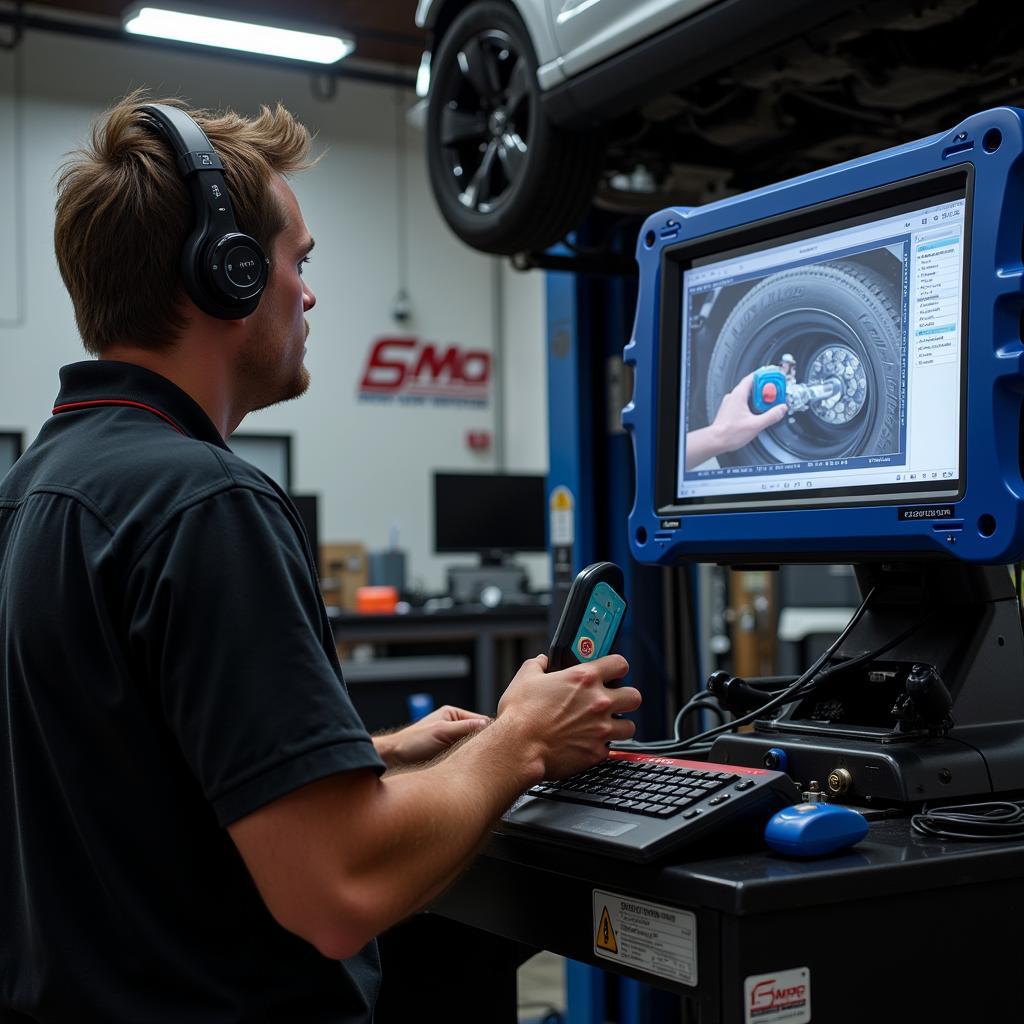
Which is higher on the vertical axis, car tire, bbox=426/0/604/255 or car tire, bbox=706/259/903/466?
car tire, bbox=426/0/604/255

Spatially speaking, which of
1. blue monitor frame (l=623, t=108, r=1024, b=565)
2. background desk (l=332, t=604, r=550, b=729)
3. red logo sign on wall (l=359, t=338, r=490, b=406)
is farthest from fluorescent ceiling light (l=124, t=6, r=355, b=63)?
blue monitor frame (l=623, t=108, r=1024, b=565)

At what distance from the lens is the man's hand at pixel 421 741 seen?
141cm

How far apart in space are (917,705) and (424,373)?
25.9 ft

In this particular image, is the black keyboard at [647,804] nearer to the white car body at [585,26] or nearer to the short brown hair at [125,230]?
the short brown hair at [125,230]

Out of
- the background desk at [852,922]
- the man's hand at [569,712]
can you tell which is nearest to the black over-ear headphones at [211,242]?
the man's hand at [569,712]

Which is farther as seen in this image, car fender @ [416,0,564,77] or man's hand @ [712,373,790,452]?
car fender @ [416,0,564,77]

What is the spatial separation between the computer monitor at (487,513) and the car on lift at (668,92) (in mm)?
4004

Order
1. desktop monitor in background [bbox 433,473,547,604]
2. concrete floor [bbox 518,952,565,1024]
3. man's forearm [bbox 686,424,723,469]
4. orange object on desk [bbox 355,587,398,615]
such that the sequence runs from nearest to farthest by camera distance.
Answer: man's forearm [bbox 686,424,723,469] → concrete floor [bbox 518,952,565,1024] → orange object on desk [bbox 355,587,398,615] → desktop monitor in background [bbox 433,473,547,604]

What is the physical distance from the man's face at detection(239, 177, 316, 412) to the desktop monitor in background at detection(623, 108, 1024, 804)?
0.41 metres

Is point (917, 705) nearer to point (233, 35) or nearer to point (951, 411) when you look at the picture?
point (951, 411)

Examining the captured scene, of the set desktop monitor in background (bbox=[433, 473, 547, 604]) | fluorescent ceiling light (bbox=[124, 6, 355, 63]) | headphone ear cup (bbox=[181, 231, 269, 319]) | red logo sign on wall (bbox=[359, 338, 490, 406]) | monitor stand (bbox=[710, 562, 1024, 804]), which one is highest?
fluorescent ceiling light (bbox=[124, 6, 355, 63])

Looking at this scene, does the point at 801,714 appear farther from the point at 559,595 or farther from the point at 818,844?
the point at 559,595

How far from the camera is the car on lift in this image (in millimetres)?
2023

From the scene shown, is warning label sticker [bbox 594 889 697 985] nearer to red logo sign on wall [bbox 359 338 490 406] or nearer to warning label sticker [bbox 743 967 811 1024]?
warning label sticker [bbox 743 967 811 1024]
